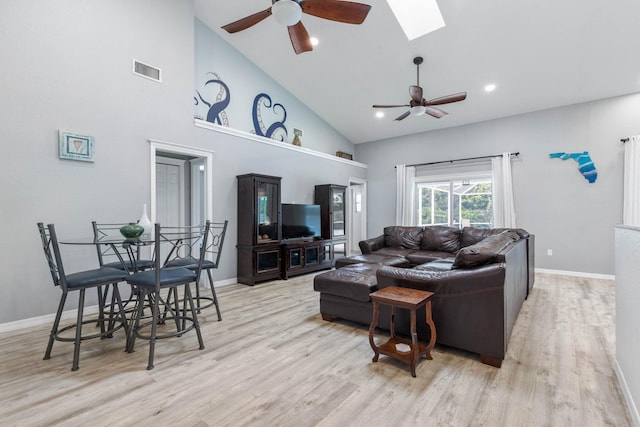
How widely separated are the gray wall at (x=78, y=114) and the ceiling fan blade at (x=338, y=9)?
95.3 inches

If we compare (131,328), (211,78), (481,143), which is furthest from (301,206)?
(481,143)

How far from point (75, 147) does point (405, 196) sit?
20.0 feet

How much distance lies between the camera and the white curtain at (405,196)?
23.2ft

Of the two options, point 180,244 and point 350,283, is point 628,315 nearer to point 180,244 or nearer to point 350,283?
point 350,283

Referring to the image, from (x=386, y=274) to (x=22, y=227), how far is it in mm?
3590

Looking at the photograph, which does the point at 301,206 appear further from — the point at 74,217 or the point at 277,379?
the point at 277,379

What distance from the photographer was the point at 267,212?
4.91m

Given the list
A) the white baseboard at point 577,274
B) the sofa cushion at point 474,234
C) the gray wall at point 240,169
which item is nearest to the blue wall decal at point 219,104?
the gray wall at point 240,169

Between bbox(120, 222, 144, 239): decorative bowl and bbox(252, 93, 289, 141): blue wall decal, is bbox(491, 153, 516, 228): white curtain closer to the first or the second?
bbox(252, 93, 289, 141): blue wall decal

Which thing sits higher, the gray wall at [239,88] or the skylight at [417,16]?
the skylight at [417,16]

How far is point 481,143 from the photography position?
6.25 metres

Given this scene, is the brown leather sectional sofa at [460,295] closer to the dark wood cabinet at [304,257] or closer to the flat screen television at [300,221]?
the dark wood cabinet at [304,257]

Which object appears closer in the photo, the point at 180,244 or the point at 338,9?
the point at 338,9

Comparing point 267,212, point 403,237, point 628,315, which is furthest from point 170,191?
point 628,315
